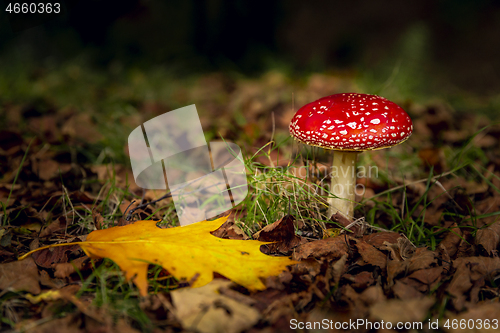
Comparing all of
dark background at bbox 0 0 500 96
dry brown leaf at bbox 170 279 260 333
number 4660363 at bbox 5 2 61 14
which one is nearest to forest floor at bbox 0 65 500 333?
dry brown leaf at bbox 170 279 260 333

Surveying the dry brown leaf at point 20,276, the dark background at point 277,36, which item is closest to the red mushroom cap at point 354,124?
the dry brown leaf at point 20,276

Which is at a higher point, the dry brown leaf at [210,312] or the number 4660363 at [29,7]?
the number 4660363 at [29,7]

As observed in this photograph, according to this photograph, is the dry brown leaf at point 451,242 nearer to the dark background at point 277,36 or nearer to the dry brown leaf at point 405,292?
the dry brown leaf at point 405,292

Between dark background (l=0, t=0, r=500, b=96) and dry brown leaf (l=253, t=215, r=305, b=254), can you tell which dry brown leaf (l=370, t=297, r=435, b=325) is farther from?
dark background (l=0, t=0, r=500, b=96)

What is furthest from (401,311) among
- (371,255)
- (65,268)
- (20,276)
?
(20,276)

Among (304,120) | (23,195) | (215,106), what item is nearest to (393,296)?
(304,120)

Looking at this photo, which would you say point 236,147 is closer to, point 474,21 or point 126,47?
point 126,47

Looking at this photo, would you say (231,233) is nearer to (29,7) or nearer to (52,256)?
(52,256)
